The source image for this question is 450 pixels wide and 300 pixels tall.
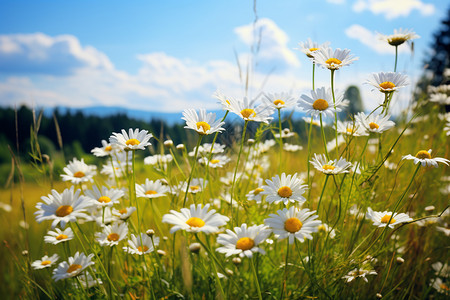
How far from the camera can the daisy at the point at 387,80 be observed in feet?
5.08

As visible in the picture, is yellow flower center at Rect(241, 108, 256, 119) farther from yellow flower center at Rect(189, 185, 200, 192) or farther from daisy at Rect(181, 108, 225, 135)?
yellow flower center at Rect(189, 185, 200, 192)

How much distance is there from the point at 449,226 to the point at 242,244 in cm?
196

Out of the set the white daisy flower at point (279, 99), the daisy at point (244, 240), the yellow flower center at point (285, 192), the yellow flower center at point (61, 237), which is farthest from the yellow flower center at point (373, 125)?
the yellow flower center at point (61, 237)

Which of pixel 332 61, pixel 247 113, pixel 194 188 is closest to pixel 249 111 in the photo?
pixel 247 113

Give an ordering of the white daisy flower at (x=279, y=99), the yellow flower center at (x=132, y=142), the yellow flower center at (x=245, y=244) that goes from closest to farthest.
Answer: the yellow flower center at (x=245, y=244) → the yellow flower center at (x=132, y=142) → the white daisy flower at (x=279, y=99)

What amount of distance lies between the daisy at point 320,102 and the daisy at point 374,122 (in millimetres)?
129

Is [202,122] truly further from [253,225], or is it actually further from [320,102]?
[253,225]

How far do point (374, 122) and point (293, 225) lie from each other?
2.38 ft

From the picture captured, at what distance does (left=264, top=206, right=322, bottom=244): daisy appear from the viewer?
1.17 m

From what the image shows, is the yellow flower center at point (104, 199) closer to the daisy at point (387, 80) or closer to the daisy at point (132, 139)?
the daisy at point (132, 139)

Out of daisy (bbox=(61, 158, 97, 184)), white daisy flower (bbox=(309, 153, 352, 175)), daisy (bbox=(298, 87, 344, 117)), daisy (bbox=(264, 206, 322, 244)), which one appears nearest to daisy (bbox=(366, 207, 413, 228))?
white daisy flower (bbox=(309, 153, 352, 175))

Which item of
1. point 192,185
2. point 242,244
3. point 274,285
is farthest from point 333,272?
point 192,185

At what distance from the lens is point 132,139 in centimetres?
148

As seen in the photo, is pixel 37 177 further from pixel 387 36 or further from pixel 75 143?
pixel 75 143
